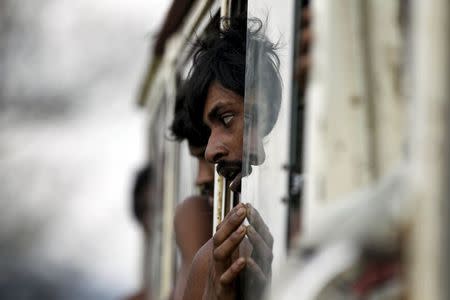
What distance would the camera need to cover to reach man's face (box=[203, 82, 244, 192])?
2.26 metres

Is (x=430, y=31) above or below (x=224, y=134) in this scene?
above

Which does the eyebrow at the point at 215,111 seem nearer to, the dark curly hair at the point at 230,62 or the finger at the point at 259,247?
the dark curly hair at the point at 230,62

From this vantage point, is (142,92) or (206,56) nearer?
(206,56)

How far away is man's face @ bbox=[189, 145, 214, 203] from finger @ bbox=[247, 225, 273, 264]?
2.13 feet

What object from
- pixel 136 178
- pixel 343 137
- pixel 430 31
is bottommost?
pixel 136 178

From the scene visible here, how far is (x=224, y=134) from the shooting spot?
7.55ft

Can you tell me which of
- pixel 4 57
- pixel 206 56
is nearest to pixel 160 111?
pixel 206 56

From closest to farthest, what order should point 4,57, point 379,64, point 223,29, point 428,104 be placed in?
point 428,104, point 379,64, point 223,29, point 4,57

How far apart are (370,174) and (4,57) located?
753cm

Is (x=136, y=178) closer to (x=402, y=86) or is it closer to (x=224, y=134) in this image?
(x=224, y=134)

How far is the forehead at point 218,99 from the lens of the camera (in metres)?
2.37

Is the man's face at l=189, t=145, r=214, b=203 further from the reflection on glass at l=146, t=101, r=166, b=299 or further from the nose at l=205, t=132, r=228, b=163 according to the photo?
the reflection on glass at l=146, t=101, r=166, b=299

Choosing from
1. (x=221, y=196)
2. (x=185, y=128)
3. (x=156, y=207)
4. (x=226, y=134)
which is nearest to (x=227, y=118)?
(x=226, y=134)

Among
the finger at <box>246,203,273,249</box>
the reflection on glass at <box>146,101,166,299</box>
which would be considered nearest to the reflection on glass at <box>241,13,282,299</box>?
the finger at <box>246,203,273,249</box>
